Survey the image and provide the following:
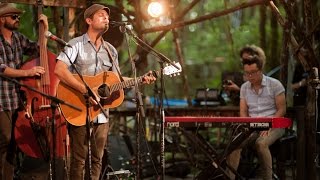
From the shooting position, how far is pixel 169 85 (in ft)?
64.0

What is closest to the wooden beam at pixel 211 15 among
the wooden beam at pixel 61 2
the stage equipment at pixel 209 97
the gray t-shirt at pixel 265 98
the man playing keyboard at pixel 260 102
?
the man playing keyboard at pixel 260 102

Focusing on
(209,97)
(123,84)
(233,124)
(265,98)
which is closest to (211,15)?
(209,97)

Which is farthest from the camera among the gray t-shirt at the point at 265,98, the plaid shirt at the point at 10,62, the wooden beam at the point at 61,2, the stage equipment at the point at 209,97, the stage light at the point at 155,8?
the stage equipment at the point at 209,97

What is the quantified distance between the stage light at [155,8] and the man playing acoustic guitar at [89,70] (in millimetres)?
2498

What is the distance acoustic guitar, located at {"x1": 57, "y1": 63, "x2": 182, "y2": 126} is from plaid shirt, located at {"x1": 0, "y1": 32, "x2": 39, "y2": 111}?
1.95 ft

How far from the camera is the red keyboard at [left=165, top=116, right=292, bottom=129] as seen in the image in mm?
5738

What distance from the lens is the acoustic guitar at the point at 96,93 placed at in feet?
18.1

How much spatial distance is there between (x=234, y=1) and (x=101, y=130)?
9259 mm

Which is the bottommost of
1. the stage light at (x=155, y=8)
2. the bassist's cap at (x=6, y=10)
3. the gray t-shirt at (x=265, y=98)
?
the gray t-shirt at (x=265, y=98)

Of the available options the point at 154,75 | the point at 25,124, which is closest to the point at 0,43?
the point at 25,124

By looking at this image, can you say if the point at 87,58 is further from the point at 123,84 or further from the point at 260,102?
the point at 260,102

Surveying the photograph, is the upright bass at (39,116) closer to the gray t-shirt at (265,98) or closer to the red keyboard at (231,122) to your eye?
the red keyboard at (231,122)

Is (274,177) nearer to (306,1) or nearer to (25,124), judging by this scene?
(306,1)

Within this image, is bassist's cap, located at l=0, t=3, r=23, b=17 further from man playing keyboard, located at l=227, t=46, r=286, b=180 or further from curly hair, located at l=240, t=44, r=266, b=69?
curly hair, located at l=240, t=44, r=266, b=69
